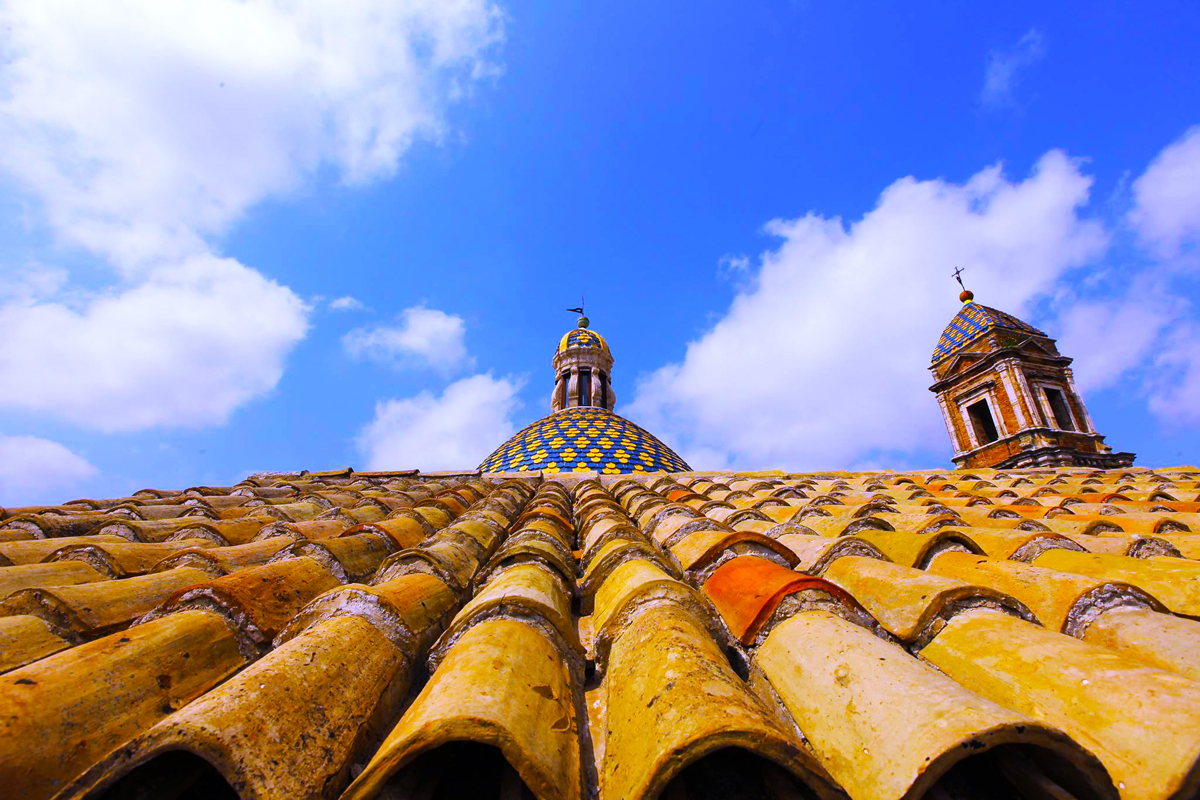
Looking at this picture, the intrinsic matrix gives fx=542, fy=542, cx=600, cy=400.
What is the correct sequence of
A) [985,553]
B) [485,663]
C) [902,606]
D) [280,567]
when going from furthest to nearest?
[985,553] < [280,567] < [902,606] < [485,663]

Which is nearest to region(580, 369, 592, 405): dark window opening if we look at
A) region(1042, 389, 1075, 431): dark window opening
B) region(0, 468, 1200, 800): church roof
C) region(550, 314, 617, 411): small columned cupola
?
region(550, 314, 617, 411): small columned cupola

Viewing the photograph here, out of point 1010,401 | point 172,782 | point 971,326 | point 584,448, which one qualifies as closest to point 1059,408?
point 1010,401

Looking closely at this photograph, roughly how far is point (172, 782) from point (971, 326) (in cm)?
2040

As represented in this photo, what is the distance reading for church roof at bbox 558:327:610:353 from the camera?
19.2 m

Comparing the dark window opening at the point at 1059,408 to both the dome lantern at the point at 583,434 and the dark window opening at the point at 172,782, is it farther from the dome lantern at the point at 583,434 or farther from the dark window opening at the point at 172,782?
the dark window opening at the point at 172,782

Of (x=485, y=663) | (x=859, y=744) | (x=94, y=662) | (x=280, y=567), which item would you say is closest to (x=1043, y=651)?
(x=859, y=744)

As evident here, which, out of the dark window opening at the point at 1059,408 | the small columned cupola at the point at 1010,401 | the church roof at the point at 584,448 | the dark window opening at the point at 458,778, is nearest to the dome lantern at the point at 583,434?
the church roof at the point at 584,448

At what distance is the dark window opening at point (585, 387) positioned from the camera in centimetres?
1832

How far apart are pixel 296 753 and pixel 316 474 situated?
946cm

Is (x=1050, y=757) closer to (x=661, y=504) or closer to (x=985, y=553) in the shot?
(x=985, y=553)

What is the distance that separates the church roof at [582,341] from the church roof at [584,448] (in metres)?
2.87

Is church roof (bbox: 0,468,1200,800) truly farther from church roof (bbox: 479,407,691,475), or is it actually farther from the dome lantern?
church roof (bbox: 479,407,691,475)

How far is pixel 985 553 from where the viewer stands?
2705 millimetres

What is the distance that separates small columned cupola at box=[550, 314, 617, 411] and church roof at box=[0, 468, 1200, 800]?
15198 mm
